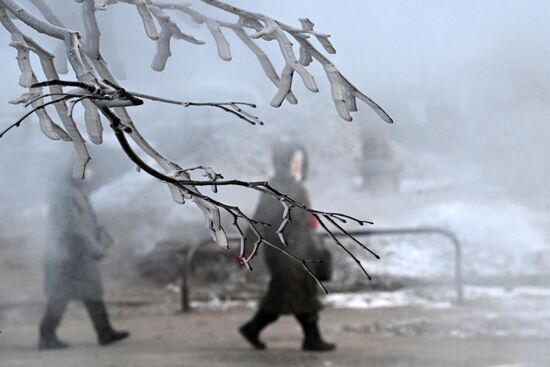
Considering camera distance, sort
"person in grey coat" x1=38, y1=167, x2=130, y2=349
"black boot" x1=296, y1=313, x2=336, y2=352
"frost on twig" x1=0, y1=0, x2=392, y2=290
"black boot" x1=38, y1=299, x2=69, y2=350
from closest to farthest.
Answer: "frost on twig" x1=0, y1=0, x2=392, y2=290 < "black boot" x1=296, y1=313, x2=336, y2=352 < "black boot" x1=38, y1=299, x2=69, y2=350 < "person in grey coat" x1=38, y1=167, x2=130, y2=349

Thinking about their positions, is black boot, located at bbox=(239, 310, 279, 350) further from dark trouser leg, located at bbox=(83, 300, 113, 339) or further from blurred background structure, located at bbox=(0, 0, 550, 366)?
dark trouser leg, located at bbox=(83, 300, 113, 339)

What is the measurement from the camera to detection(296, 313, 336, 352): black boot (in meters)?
5.73

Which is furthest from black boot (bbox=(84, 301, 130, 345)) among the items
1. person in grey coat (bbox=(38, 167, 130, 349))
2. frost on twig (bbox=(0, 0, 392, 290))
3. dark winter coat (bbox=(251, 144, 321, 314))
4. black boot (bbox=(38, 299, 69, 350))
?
frost on twig (bbox=(0, 0, 392, 290))

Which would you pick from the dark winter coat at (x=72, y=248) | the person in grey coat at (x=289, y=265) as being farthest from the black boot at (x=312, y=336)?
the dark winter coat at (x=72, y=248)

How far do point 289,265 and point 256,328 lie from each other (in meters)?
0.32

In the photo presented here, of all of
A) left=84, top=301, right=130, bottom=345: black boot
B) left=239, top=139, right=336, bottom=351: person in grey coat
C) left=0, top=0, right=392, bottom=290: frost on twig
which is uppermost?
left=0, top=0, right=392, bottom=290: frost on twig

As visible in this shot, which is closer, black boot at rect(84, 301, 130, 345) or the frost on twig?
the frost on twig

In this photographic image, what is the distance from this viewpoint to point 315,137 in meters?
7.37

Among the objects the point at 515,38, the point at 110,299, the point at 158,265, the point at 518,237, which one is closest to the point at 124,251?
the point at 158,265

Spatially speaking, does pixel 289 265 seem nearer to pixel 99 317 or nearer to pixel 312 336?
pixel 312 336

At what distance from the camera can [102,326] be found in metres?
6.02

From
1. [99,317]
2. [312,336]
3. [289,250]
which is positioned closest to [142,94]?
[289,250]

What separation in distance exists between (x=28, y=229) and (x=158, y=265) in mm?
1763

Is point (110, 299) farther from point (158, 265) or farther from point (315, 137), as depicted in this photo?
point (315, 137)
